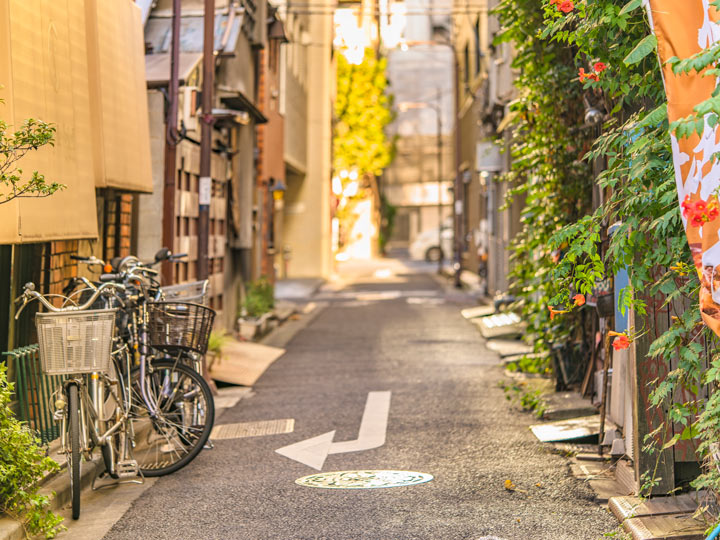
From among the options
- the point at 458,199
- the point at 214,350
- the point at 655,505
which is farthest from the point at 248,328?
the point at 458,199

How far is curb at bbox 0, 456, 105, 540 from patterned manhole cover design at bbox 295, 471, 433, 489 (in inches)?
54.7

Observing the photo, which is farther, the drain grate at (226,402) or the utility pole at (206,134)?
the utility pole at (206,134)

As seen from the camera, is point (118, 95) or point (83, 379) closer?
point (83, 379)

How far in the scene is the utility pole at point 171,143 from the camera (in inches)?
461

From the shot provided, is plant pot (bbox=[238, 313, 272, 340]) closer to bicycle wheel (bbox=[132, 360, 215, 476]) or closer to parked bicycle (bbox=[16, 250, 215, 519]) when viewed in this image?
parked bicycle (bbox=[16, 250, 215, 519])

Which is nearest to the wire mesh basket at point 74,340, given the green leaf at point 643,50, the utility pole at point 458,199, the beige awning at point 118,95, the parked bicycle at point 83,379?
the parked bicycle at point 83,379

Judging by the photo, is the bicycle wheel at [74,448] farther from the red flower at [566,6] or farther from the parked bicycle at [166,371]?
the red flower at [566,6]

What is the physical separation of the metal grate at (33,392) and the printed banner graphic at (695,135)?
454cm

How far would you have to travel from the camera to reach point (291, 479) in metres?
6.96

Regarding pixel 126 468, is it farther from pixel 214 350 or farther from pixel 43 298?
pixel 214 350

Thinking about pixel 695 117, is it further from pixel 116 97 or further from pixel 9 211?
pixel 116 97

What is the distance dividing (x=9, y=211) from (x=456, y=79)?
31.1 m

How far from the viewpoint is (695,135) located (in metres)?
4.46

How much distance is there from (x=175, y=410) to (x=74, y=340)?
1425 millimetres
